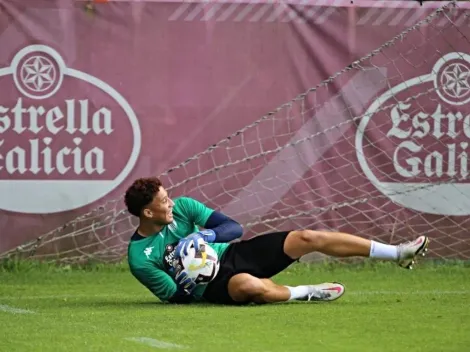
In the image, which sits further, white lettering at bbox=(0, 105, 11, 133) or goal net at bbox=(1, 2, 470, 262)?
goal net at bbox=(1, 2, 470, 262)

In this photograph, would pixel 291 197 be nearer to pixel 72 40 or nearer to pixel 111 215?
pixel 111 215

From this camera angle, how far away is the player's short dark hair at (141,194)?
8156mm

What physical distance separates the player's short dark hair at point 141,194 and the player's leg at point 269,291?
2.47ft

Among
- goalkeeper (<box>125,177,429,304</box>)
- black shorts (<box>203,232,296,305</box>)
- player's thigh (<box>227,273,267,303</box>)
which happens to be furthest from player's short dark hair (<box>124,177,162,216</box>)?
player's thigh (<box>227,273,267,303</box>)

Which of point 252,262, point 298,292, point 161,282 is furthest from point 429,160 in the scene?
point 161,282

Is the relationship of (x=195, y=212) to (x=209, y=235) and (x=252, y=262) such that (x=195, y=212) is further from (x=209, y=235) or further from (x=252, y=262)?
(x=252, y=262)

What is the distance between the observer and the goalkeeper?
809 cm

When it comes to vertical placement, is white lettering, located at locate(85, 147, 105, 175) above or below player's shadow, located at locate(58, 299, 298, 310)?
above

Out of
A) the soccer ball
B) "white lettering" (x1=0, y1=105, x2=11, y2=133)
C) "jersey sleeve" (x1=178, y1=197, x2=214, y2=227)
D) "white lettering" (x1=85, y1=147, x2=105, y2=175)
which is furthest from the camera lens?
"white lettering" (x1=85, y1=147, x2=105, y2=175)

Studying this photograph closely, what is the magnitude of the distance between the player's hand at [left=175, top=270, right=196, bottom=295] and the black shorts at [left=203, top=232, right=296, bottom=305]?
0.12 m

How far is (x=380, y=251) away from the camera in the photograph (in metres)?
8.09

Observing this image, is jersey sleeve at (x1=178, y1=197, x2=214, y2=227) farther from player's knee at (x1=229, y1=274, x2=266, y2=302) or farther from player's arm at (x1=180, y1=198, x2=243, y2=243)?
player's knee at (x1=229, y1=274, x2=266, y2=302)

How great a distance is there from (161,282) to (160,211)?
18.1 inches

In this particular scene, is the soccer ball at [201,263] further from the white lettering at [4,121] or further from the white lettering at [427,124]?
the white lettering at [427,124]
